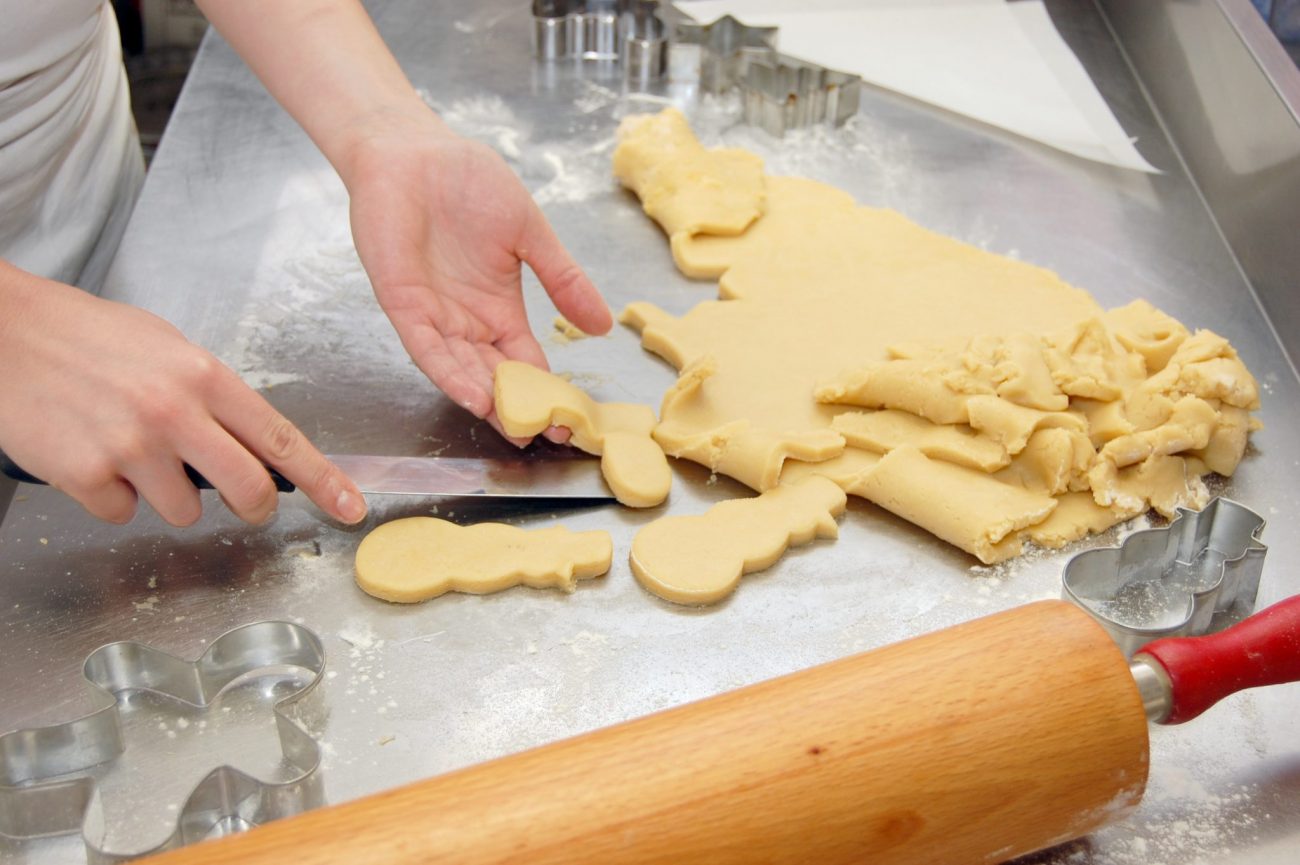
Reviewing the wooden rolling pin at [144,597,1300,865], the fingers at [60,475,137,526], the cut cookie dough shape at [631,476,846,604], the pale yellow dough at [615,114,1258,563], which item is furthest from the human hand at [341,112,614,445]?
the wooden rolling pin at [144,597,1300,865]

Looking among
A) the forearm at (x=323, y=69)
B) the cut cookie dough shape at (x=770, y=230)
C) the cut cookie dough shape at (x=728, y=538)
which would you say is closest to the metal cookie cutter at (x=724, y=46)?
the cut cookie dough shape at (x=770, y=230)

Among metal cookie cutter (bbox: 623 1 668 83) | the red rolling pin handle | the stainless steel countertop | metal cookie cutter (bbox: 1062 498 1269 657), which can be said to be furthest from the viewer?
metal cookie cutter (bbox: 623 1 668 83)

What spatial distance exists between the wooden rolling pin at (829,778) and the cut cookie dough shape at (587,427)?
48 centimetres

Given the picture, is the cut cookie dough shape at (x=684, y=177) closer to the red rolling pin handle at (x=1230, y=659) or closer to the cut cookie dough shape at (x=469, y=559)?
the cut cookie dough shape at (x=469, y=559)

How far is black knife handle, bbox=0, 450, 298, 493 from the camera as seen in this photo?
1.33 metres

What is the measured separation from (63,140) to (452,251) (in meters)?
0.61

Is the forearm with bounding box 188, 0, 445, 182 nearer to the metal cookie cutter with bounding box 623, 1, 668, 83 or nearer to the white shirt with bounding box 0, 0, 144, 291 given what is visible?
the white shirt with bounding box 0, 0, 144, 291

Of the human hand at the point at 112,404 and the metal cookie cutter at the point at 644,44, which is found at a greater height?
the human hand at the point at 112,404

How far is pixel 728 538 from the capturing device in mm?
1438

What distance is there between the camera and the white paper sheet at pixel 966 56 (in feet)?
7.61

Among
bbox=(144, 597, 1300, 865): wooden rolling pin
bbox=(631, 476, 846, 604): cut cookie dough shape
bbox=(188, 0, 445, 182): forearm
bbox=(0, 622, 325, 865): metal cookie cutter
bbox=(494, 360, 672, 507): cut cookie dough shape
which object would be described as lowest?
bbox=(0, 622, 325, 865): metal cookie cutter

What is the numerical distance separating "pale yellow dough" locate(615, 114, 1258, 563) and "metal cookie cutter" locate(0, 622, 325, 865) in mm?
552

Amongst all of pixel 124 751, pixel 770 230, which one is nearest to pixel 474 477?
pixel 124 751

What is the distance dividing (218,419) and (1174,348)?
3.93 feet
